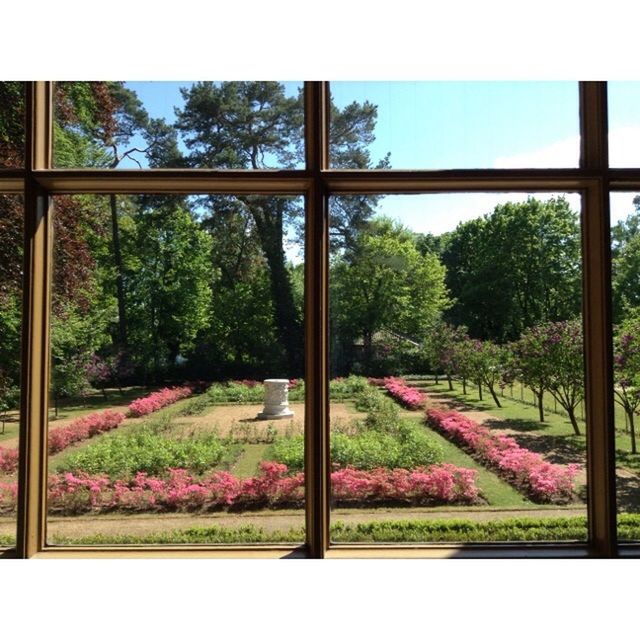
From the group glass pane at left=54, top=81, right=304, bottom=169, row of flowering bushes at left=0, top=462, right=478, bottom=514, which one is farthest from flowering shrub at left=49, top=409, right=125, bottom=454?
glass pane at left=54, top=81, right=304, bottom=169

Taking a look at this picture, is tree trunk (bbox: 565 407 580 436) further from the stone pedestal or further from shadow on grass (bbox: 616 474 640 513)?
the stone pedestal

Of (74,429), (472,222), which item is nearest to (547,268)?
(472,222)

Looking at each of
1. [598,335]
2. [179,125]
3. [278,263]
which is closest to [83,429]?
[278,263]

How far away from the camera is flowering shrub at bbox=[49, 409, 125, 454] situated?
5.94 ft

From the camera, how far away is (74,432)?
1816mm

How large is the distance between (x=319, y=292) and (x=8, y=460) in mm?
1238

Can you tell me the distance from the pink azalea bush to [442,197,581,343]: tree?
0.29 metres

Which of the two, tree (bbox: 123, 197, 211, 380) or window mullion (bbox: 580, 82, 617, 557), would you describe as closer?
window mullion (bbox: 580, 82, 617, 557)

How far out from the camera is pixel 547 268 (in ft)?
6.03

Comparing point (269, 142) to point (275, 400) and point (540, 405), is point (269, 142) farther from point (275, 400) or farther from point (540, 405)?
point (540, 405)

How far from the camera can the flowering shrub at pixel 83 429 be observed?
1.81 meters
